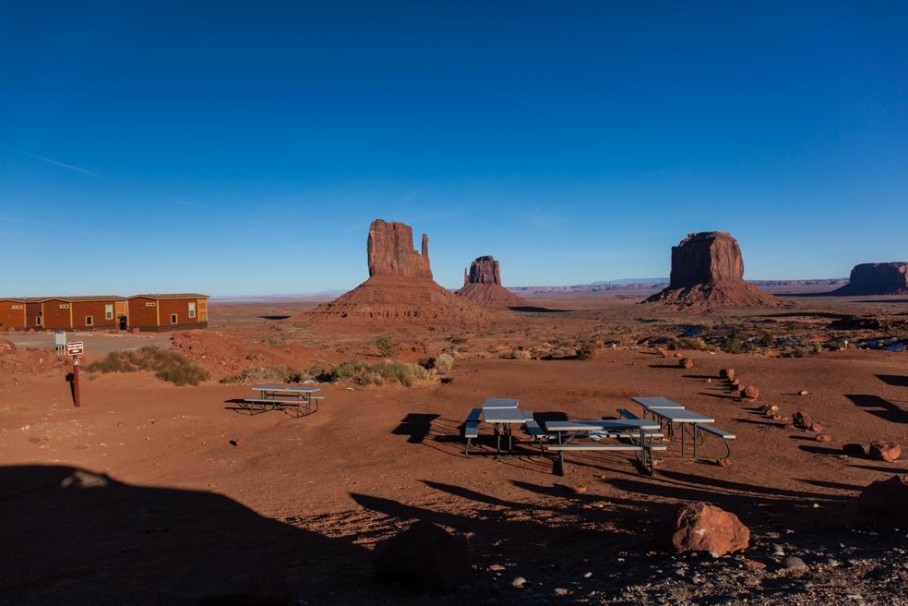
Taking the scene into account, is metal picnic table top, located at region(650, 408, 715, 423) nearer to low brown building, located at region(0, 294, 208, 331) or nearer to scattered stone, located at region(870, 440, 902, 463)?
scattered stone, located at region(870, 440, 902, 463)

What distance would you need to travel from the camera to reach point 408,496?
7.22 meters

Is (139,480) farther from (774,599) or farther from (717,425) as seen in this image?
(717,425)

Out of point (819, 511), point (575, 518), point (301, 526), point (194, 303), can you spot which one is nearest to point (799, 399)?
point (819, 511)

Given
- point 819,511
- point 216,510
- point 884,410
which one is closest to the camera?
point 819,511

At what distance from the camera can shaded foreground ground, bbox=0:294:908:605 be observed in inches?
157

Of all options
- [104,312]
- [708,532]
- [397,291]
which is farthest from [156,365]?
[397,291]

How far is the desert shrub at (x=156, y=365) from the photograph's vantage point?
17031 mm

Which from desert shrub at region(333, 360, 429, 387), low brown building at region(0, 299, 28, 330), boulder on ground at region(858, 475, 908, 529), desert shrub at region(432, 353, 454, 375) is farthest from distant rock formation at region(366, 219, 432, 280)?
boulder on ground at region(858, 475, 908, 529)

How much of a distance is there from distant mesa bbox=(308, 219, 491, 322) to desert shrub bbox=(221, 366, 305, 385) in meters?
52.9

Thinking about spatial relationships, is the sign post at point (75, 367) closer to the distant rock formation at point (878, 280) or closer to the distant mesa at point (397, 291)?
the distant mesa at point (397, 291)

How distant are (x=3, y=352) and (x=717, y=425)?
70.0 ft

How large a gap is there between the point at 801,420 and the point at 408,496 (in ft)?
27.8

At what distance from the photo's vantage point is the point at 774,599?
129 inches

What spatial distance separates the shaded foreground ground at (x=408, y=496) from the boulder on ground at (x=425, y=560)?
0.42 ft
